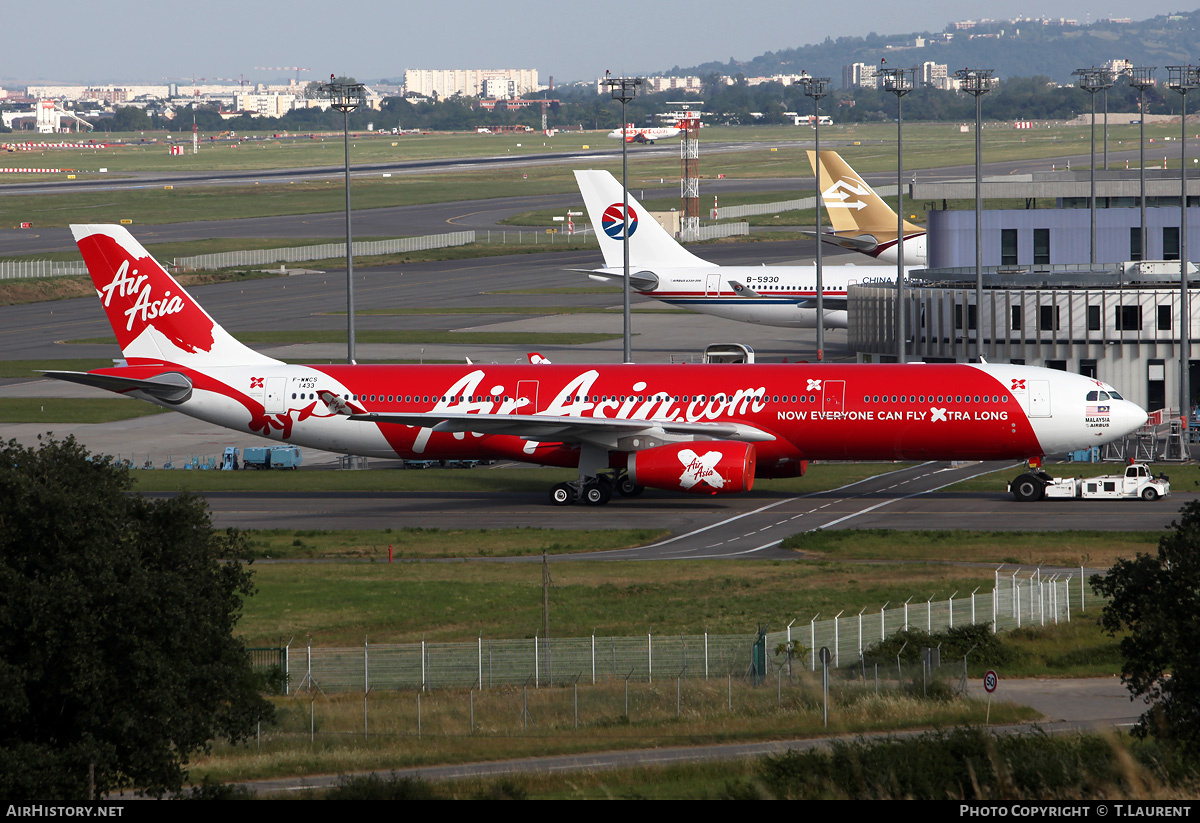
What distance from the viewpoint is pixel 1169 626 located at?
24.5 m

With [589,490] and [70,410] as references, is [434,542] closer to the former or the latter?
[589,490]

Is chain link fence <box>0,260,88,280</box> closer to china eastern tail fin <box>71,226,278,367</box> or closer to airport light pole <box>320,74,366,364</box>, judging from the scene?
airport light pole <box>320,74,366,364</box>

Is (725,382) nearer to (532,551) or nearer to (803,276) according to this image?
(532,551)

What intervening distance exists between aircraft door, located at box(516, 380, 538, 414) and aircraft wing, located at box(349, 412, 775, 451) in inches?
49.8

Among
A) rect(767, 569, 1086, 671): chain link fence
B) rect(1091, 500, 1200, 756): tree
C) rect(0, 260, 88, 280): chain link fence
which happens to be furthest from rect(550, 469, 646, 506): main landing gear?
rect(0, 260, 88, 280): chain link fence

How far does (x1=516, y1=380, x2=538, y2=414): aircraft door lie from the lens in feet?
196

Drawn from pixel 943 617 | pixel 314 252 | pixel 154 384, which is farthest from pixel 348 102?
pixel 314 252

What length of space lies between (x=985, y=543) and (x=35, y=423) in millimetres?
52372

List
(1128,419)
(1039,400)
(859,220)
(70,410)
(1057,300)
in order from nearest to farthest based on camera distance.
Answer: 1. (1039,400)
2. (1128,419)
3. (1057,300)
4. (70,410)
5. (859,220)

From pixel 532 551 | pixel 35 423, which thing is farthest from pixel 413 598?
pixel 35 423

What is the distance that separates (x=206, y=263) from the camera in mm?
161500

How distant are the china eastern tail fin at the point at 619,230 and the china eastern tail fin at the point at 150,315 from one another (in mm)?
29578

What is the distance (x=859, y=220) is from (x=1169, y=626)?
91.6 m
